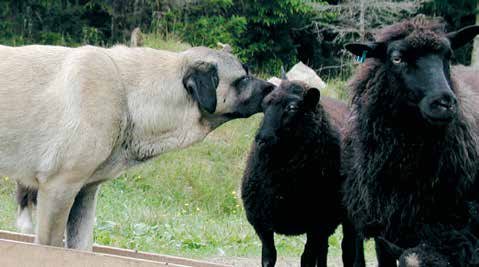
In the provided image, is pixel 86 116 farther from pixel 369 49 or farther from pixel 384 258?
pixel 384 258

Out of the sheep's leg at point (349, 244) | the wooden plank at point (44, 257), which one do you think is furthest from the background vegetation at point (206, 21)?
the wooden plank at point (44, 257)

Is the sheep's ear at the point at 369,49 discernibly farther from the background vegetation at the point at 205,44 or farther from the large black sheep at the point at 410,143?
the background vegetation at the point at 205,44

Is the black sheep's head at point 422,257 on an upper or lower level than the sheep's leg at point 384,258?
upper

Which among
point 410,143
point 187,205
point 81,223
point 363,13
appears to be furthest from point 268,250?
point 363,13

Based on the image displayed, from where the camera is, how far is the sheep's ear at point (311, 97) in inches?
352

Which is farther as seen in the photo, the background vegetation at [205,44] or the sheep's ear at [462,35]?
the background vegetation at [205,44]

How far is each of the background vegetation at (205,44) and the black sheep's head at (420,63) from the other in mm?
4070

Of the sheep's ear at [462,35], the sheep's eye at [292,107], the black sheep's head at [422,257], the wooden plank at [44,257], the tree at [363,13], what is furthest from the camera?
the tree at [363,13]

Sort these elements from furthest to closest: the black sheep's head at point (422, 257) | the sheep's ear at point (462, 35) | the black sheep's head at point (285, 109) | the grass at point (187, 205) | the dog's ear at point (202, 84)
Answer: the grass at point (187, 205) < the black sheep's head at point (285, 109) < the dog's ear at point (202, 84) < the sheep's ear at point (462, 35) < the black sheep's head at point (422, 257)

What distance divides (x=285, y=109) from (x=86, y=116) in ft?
7.92

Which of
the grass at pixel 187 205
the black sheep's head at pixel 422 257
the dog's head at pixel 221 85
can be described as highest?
the dog's head at pixel 221 85

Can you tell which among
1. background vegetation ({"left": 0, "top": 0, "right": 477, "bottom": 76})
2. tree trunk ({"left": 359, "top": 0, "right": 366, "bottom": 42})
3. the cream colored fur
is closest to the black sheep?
the cream colored fur

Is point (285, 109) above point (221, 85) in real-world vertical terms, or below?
below

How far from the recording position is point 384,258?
24.5ft
